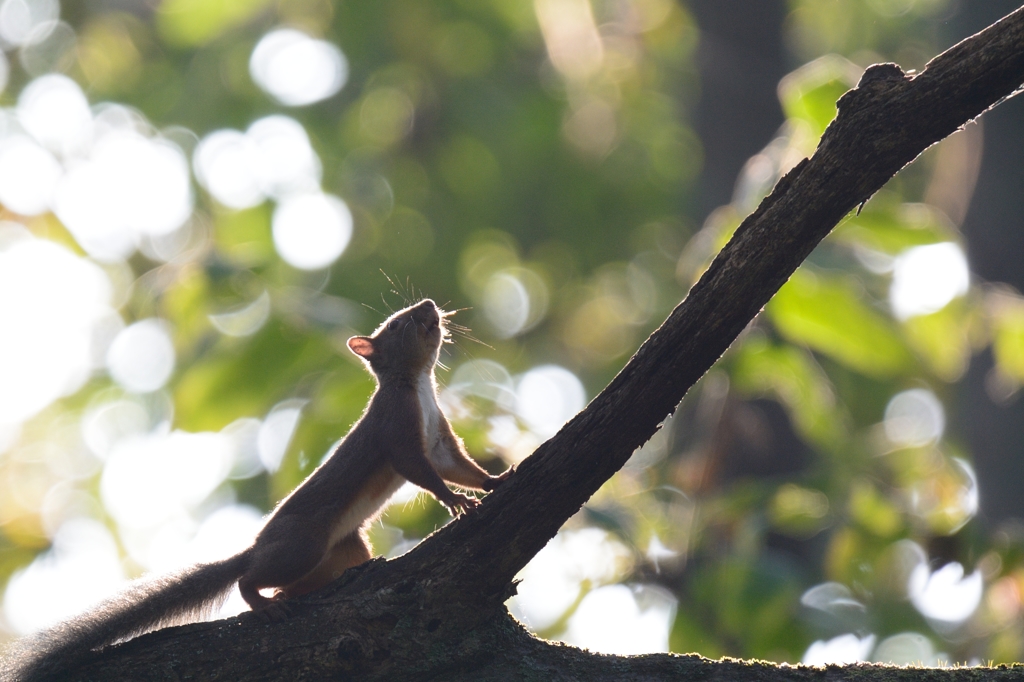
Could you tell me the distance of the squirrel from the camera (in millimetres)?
3641

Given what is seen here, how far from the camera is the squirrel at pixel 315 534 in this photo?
11.9 ft

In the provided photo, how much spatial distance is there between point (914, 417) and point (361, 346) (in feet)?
34.7

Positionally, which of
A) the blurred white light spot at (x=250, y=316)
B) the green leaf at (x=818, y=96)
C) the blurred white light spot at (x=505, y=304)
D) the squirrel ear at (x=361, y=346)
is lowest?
the blurred white light spot at (x=250, y=316)

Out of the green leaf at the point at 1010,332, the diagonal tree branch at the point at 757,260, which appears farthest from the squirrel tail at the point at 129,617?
the green leaf at the point at 1010,332

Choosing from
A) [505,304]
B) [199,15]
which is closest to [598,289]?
[505,304]

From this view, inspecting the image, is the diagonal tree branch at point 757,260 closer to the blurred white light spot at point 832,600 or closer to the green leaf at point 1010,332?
the green leaf at point 1010,332

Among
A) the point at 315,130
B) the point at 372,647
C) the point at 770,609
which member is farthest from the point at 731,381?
the point at 315,130

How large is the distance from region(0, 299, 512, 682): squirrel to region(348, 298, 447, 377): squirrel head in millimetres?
108

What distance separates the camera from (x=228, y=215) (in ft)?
36.1

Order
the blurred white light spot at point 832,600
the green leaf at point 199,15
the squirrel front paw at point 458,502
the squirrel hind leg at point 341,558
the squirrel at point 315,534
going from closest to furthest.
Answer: the squirrel at point 315,534 → the squirrel front paw at point 458,502 → the squirrel hind leg at point 341,558 → the blurred white light spot at point 832,600 → the green leaf at point 199,15

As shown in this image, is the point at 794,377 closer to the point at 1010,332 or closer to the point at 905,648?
the point at 1010,332

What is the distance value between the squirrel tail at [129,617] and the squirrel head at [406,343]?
53.5 inches

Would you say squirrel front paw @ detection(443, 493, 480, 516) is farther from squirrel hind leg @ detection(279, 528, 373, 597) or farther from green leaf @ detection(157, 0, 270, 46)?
green leaf @ detection(157, 0, 270, 46)

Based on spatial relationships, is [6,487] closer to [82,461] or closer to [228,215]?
[82,461]
